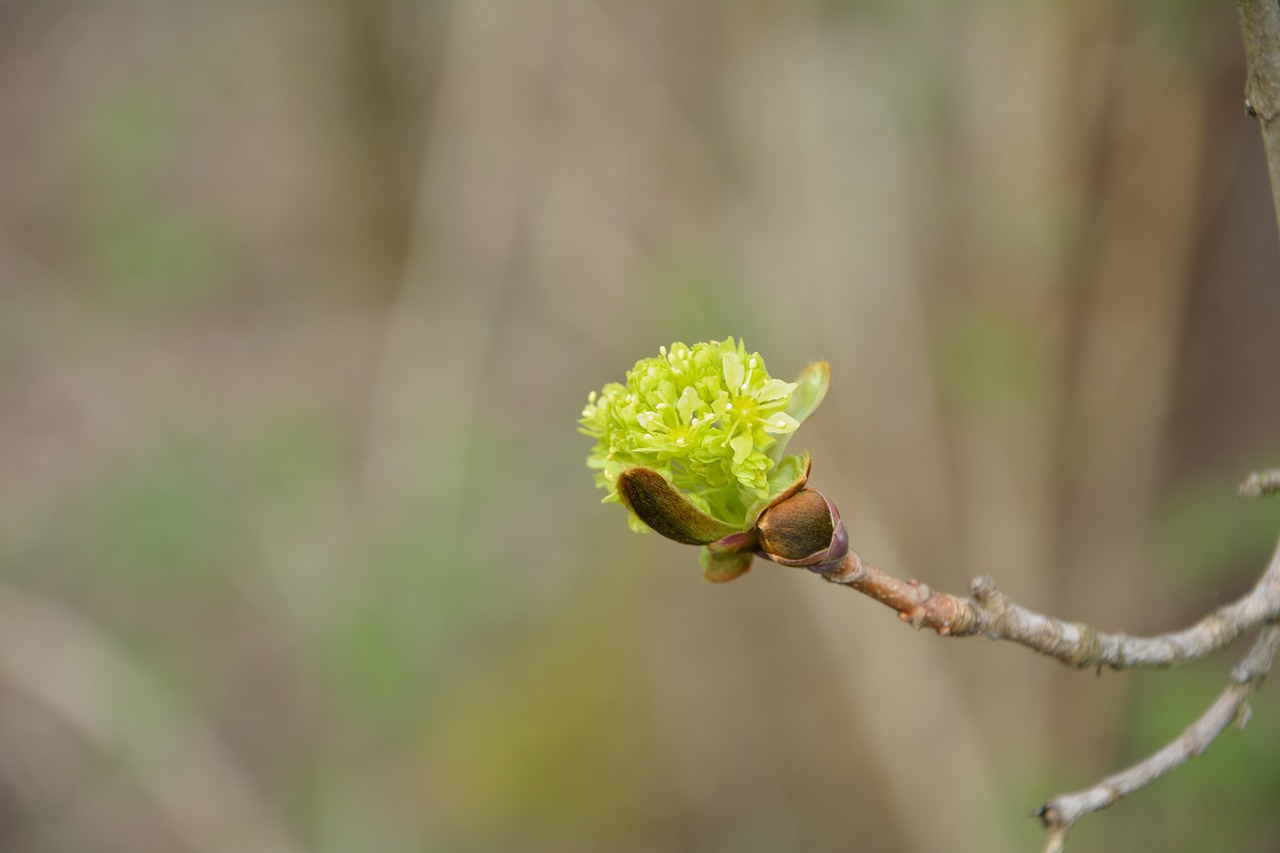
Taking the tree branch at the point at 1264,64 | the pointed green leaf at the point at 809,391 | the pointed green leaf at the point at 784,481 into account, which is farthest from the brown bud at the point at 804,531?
the tree branch at the point at 1264,64

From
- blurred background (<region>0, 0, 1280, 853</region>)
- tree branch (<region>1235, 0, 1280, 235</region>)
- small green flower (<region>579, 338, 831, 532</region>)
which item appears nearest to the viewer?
tree branch (<region>1235, 0, 1280, 235</region>)

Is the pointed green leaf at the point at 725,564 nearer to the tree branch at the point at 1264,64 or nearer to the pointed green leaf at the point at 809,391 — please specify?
the pointed green leaf at the point at 809,391

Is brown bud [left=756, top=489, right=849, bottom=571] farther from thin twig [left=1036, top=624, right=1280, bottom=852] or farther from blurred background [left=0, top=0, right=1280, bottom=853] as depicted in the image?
blurred background [left=0, top=0, right=1280, bottom=853]

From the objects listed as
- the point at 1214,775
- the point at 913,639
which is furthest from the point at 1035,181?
the point at 1214,775

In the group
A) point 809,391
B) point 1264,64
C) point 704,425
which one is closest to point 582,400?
point 809,391

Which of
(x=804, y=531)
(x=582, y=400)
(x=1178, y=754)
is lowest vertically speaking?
(x=1178, y=754)

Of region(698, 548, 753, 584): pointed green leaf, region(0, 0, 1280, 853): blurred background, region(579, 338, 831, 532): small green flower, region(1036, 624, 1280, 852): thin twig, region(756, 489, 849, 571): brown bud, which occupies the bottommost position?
region(1036, 624, 1280, 852): thin twig

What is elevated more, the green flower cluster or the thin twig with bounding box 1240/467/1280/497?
the green flower cluster

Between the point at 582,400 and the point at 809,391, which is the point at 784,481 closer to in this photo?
the point at 809,391

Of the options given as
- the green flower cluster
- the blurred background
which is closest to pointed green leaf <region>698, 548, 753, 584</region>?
the green flower cluster
